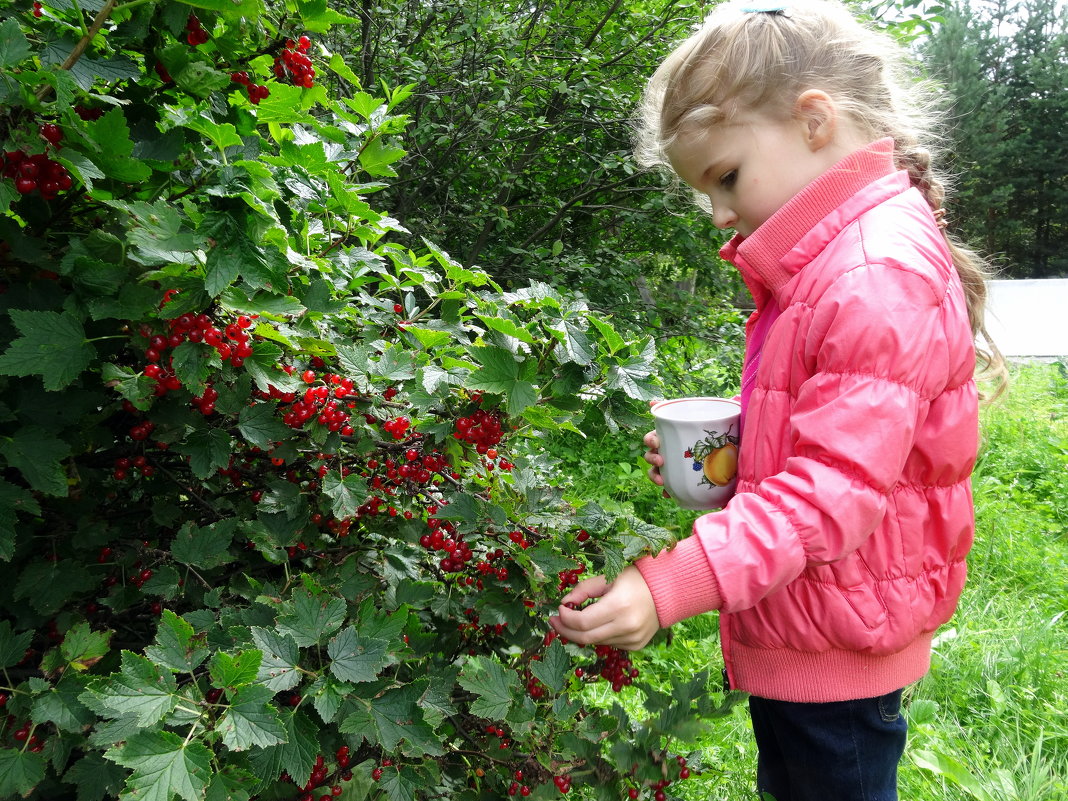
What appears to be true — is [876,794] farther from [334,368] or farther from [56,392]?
[56,392]

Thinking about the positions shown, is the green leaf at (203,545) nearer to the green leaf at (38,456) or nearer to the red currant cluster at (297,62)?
the green leaf at (38,456)

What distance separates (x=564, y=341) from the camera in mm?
1045

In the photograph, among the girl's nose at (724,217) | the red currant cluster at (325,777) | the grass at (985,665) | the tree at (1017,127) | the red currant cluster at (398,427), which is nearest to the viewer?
the red currant cluster at (325,777)

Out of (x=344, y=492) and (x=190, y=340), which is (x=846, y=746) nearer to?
(x=344, y=492)

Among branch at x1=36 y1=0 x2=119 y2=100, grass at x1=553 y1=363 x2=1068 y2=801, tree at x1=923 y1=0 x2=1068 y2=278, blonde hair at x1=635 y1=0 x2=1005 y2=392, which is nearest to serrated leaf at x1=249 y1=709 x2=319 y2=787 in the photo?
grass at x1=553 y1=363 x2=1068 y2=801

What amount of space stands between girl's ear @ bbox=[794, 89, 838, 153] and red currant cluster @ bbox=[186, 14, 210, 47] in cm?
96

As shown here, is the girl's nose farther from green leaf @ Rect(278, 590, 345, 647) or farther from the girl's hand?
green leaf @ Rect(278, 590, 345, 647)

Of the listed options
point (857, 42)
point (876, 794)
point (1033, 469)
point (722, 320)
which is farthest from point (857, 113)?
point (1033, 469)

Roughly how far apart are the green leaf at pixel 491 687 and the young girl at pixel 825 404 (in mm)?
109

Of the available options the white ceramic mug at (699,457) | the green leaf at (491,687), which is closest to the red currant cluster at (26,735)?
the green leaf at (491,687)

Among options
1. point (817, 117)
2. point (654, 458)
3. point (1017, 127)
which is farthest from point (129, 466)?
point (1017, 127)

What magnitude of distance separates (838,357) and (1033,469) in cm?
430

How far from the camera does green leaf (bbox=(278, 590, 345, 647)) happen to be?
0.98 metres

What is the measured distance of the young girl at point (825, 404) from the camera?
1.10 meters
